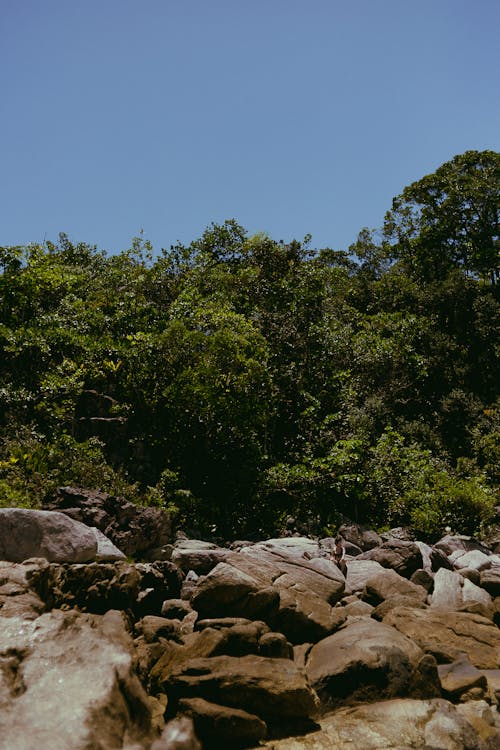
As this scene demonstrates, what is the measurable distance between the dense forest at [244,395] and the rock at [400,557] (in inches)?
131

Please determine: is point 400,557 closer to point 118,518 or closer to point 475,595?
point 475,595

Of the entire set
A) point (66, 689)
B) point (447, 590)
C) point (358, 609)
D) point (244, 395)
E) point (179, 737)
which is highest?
point (244, 395)

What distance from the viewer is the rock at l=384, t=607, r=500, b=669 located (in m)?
9.04

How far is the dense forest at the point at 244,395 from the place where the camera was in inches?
672

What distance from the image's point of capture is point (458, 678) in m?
8.15

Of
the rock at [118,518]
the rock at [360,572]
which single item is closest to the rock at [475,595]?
the rock at [360,572]

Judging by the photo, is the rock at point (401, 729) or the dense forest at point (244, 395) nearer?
the rock at point (401, 729)

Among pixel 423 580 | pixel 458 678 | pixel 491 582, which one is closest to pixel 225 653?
pixel 458 678

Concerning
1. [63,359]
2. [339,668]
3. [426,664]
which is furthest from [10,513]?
[63,359]

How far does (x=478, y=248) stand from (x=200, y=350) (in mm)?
18367

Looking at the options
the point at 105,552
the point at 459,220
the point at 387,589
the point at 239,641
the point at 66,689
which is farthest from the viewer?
the point at 459,220

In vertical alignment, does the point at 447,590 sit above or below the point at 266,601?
below

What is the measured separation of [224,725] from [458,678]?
327 cm

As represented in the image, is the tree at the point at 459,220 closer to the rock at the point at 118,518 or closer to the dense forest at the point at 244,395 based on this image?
the dense forest at the point at 244,395
